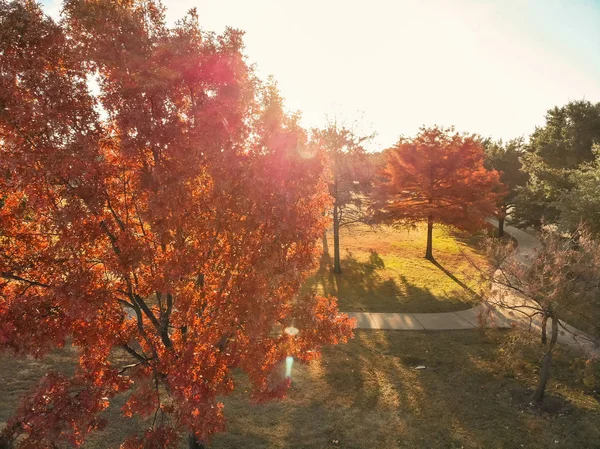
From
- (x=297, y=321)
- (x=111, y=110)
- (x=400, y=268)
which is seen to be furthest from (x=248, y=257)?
(x=400, y=268)

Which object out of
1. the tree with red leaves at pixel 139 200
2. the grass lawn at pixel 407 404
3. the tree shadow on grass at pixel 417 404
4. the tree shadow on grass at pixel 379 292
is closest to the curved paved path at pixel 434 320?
the tree shadow on grass at pixel 379 292

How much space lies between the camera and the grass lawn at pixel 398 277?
1770cm

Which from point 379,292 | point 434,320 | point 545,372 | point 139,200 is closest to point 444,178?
point 379,292

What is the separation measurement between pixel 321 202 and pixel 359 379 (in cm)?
693

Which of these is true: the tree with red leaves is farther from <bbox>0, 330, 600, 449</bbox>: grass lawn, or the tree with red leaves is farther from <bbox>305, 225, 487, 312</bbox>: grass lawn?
<bbox>305, 225, 487, 312</bbox>: grass lawn

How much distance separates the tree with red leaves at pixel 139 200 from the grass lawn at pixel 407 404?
3404mm

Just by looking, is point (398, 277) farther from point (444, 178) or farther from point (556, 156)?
point (556, 156)

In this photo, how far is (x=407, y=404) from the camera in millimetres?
10391

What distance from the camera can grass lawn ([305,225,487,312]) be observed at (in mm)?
17703

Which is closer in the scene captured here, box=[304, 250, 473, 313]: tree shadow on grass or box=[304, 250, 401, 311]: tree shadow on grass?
box=[304, 250, 473, 313]: tree shadow on grass

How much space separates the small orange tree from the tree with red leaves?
17.8 metres

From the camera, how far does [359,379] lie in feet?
38.1

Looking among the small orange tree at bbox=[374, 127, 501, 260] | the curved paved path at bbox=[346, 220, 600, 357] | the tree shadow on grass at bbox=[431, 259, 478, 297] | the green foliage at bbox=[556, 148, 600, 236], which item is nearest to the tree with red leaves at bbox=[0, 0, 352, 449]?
the curved paved path at bbox=[346, 220, 600, 357]

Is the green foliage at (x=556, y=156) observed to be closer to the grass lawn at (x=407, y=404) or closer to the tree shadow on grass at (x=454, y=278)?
the tree shadow on grass at (x=454, y=278)
